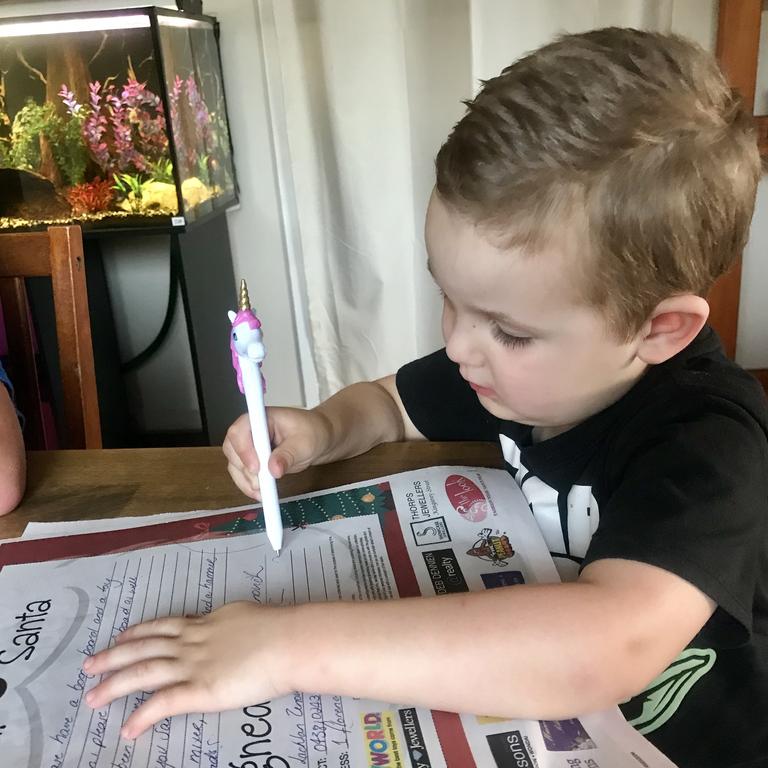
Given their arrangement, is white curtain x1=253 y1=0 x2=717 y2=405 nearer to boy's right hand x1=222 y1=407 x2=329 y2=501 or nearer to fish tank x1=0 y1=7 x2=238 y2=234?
fish tank x1=0 y1=7 x2=238 y2=234

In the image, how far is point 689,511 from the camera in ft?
1.45

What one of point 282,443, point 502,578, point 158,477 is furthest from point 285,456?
point 502,578

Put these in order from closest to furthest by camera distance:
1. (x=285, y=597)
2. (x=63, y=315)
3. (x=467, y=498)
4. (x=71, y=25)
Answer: (x=285, y=597), (x=467, y=498), (x=63, y=315), (x=71, y=25)

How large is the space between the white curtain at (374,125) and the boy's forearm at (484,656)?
128cm

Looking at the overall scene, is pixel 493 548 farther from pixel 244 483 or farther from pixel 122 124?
pixel 122 124

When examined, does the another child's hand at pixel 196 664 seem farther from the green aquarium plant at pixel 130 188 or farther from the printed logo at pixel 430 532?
the green aquarium plant at pixel 130 188

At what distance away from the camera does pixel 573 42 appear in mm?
505

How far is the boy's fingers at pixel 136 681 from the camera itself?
0.42m

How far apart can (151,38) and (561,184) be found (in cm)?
113

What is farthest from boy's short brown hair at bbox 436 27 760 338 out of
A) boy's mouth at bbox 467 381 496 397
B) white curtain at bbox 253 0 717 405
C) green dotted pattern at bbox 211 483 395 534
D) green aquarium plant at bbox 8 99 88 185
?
green aquarium plant at bbox 8 99 88 185

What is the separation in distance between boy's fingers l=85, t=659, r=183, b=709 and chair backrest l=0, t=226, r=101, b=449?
483 millimetres

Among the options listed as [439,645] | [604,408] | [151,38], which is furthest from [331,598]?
[151,38]

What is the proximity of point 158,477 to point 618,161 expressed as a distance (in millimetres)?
452

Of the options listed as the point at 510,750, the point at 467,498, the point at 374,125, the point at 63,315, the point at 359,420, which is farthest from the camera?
the point at 374,125
